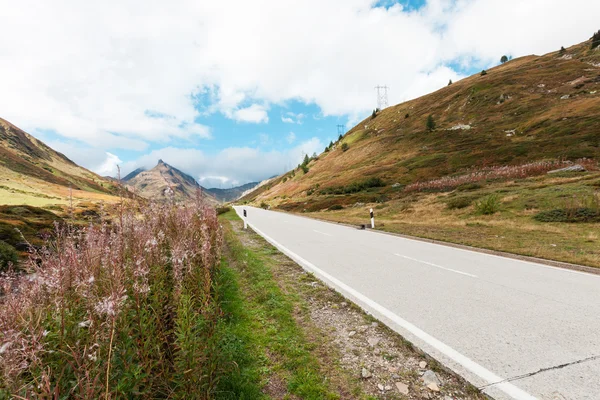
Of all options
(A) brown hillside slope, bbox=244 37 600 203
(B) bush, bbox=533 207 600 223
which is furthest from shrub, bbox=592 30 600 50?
(B) bush, bbox=533 207 600 223

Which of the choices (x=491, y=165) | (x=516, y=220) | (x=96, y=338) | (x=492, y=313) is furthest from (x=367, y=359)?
(x=491, y=165)

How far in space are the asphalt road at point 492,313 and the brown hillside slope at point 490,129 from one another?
42.6 m

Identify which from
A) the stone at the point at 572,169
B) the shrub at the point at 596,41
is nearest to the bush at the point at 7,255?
the stone at the point at 572,169

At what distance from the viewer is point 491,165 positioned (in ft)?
144

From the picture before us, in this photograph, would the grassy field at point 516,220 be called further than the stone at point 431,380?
Yes

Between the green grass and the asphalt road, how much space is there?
1531 millimetres

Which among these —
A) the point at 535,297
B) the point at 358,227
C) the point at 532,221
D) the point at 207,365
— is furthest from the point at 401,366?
the point at 532,221

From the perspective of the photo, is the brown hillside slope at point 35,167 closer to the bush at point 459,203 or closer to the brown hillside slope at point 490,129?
the brown hillside slope at point 490,129

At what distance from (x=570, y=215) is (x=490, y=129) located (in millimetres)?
59889

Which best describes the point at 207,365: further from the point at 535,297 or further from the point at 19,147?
the point at 19,147

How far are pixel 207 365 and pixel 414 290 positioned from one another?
4.71 metres

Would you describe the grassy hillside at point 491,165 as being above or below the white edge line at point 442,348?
above

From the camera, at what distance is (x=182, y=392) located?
2621mm

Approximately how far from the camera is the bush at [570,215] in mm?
15508
